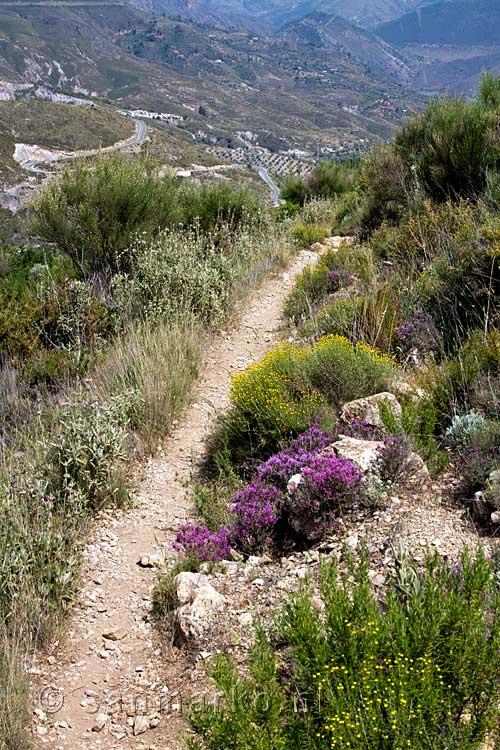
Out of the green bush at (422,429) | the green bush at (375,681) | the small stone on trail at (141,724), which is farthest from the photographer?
the green bush at (422,429)

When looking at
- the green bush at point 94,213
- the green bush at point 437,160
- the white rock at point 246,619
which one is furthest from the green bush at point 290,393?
the green bush at point 94,213

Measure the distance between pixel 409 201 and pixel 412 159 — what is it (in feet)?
4.69

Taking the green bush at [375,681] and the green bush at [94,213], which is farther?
the green bush at [94,213]

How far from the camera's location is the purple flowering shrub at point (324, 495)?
3.23m

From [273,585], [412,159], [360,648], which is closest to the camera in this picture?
[360,648]

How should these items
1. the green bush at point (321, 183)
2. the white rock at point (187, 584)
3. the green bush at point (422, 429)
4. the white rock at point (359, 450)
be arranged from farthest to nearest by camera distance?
the green bush at point (321, 183), the green bush at point (422, 429), the white rock at point (359, 450), the white rock at point (187, 584)

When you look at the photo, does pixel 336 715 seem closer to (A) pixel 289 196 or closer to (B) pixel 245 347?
(B) pixel 245 347

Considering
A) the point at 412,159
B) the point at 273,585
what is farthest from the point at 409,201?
the point at 273,585

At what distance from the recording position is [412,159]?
9.64 metres

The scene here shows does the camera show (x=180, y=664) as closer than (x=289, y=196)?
Yes

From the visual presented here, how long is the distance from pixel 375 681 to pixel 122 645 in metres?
1.49

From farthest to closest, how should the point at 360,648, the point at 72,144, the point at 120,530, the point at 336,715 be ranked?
the point at 72,144 < the point at 120,530 < the point at 360,648 < the point at 336,715

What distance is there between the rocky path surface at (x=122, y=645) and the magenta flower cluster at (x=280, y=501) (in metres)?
0.33

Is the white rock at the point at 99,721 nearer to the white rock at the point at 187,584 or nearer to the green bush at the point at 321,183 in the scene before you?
the white rock at the point at 187,584
